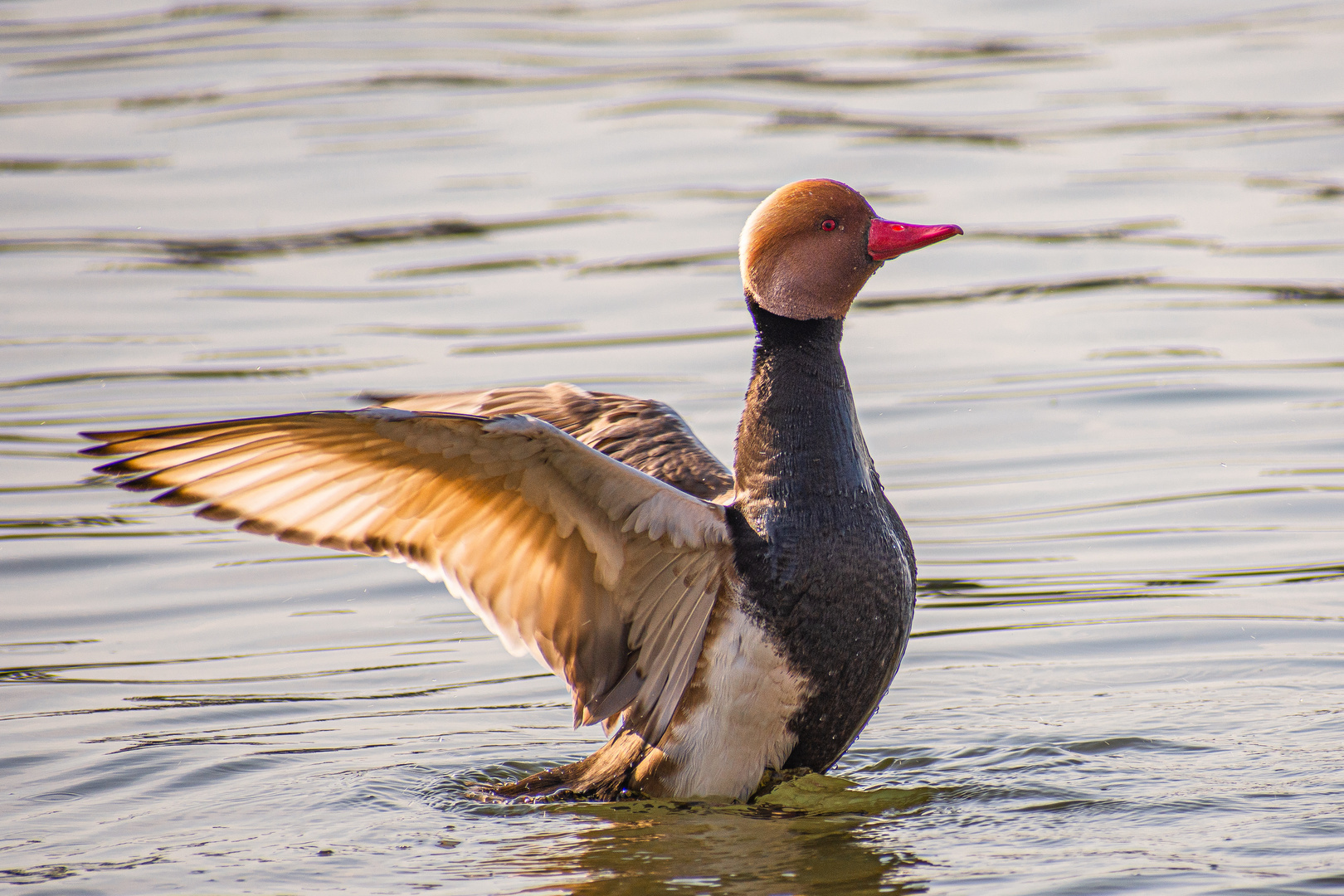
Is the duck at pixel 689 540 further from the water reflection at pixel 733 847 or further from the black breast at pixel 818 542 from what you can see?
Answer: the water reflection at pixel 733 847

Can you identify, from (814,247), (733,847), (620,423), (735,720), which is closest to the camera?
(733,847)

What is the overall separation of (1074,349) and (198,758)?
5.61 metres

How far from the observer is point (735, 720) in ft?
17.2

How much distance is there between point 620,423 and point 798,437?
1050 millimetres

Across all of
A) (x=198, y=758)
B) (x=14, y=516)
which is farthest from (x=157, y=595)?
(x=198, y=758)

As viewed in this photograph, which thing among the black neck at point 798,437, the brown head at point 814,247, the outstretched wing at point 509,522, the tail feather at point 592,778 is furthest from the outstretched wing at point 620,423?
the tail feather at point 592,778

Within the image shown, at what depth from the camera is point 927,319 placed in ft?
34.5

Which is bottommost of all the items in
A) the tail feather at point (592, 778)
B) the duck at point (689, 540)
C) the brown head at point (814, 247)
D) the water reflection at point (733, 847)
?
the water reflection at point (733, 847)

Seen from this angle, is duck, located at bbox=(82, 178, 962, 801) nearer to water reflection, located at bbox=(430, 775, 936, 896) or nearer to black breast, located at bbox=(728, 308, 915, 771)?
black breast, located at bbox=(728, 308, 915, 771)

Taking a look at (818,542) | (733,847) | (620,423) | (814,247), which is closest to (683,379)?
(620,423)

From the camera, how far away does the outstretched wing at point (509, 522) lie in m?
4.95

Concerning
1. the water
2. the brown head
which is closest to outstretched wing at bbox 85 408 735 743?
the water

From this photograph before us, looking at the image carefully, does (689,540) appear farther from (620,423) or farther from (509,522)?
(620,423)

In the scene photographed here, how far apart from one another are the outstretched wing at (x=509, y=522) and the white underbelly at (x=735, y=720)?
3.0 inches
